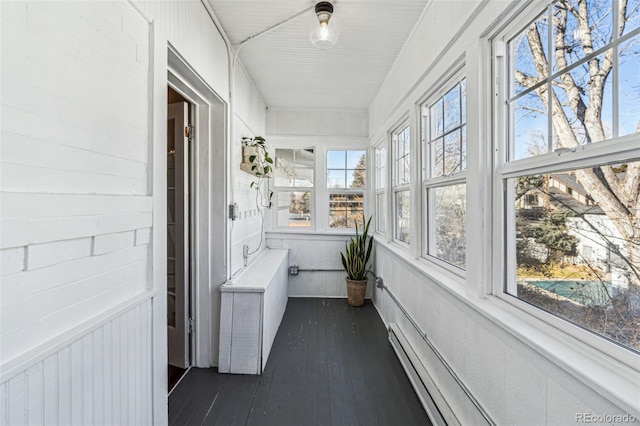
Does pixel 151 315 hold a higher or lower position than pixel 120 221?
lower

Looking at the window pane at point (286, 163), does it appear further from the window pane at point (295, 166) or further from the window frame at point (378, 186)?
the window frame at point (378, 186)

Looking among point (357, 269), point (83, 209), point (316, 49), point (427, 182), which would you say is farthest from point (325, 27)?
point (357, 269)

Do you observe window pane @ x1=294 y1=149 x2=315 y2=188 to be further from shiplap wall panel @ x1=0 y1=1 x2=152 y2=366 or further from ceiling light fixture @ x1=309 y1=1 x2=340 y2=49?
shiplap wall panel @ x1=0 y1=1 x2=152 y2=366

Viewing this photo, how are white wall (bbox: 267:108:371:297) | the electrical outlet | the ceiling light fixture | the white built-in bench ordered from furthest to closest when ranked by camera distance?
1. white wall (bbox: 267:108:371:297)
2. the electrical outlet
3. the white built-in bench
4. the ceiling light fixture

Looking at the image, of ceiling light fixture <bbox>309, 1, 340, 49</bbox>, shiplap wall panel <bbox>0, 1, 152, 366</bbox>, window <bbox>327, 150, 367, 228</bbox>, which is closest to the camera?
shiplap wall panel <bbox>0, 1, 152, 366</bbox>

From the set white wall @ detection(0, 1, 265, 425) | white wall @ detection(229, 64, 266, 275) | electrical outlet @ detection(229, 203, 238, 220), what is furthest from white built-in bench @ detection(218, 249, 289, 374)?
white wall @ detection(0, 1, 265, 425)

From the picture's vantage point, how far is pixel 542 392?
96cm

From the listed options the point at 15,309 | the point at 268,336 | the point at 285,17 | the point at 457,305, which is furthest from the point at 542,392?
the point at 285,17

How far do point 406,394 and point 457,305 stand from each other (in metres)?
0.88

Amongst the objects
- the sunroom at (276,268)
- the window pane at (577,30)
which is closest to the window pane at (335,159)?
the sunroom at (276,268)

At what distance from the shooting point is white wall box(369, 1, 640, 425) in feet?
2.74

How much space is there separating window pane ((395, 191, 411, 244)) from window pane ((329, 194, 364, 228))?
99 cm

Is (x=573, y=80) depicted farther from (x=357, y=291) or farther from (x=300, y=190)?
(x=300, y=190)

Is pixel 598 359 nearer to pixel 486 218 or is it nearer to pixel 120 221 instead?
pixel 486 218
